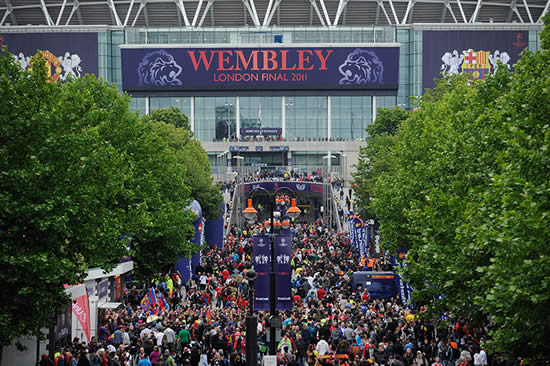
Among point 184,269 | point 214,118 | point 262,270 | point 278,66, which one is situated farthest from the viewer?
point 214,118

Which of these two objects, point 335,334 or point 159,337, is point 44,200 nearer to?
point 159,337

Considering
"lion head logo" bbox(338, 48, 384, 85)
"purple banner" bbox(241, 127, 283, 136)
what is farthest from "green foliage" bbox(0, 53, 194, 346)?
"lion head logo" bbox(338, 48, 384, 85)

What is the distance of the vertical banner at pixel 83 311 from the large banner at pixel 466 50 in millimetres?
94799

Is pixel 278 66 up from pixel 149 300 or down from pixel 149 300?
up

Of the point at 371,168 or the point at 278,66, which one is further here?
the point at 278,66

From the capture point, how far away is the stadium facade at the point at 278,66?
115875 millimetres

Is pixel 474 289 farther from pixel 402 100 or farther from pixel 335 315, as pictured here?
pixel 402 100

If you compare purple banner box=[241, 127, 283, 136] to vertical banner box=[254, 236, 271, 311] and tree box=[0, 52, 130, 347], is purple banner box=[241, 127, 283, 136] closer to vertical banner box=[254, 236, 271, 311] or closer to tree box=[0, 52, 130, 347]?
vertical banner box=[254, 236, 271, 311]

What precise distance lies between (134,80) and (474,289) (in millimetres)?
100061

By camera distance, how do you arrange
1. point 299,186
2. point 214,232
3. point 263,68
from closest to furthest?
point 214,232, point 299,186, point 263,68

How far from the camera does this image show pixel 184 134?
69000 millimetres

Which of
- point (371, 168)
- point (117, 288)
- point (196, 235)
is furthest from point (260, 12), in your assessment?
point (117, 288)

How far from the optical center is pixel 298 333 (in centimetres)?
2675

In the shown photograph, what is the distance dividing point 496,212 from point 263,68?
99625 mm
